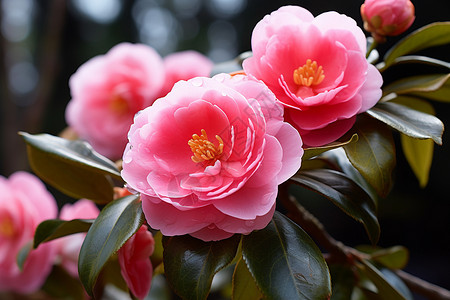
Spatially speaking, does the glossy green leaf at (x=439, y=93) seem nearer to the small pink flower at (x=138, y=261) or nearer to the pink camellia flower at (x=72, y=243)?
the small pink flower at (x=138, y=261)

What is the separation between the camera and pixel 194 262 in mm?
453

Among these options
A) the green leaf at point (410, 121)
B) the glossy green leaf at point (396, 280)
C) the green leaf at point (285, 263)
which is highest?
the green leaf at point (410, 121)

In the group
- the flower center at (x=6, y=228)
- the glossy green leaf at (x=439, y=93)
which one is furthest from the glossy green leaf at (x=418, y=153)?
the flower center at (x=6, y=228)

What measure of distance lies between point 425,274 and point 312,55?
2103mm

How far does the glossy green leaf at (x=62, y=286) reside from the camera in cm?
89

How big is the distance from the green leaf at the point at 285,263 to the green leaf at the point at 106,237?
0.12 m

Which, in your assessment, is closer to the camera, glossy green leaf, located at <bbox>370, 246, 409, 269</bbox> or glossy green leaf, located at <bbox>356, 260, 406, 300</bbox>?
glossy green leaf, located at <bbox>356, 260, 406, 300</bbox>

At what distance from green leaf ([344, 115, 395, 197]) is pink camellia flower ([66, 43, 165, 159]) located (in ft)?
2.27

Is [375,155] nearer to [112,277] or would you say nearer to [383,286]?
[383,286]

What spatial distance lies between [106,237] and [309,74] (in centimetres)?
28

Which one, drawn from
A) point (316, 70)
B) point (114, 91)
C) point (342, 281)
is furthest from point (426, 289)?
point (114, 91)

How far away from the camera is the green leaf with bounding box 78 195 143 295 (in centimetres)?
46

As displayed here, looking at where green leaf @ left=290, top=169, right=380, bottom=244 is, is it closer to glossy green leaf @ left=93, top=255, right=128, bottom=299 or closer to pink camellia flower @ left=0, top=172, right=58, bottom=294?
glossy green leaf @ left=93, top=255, right=128, bottom=299

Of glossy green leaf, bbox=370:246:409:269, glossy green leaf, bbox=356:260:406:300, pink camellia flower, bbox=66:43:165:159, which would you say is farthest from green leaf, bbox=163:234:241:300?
pink camellia flower, bbox=66:43:165:159
